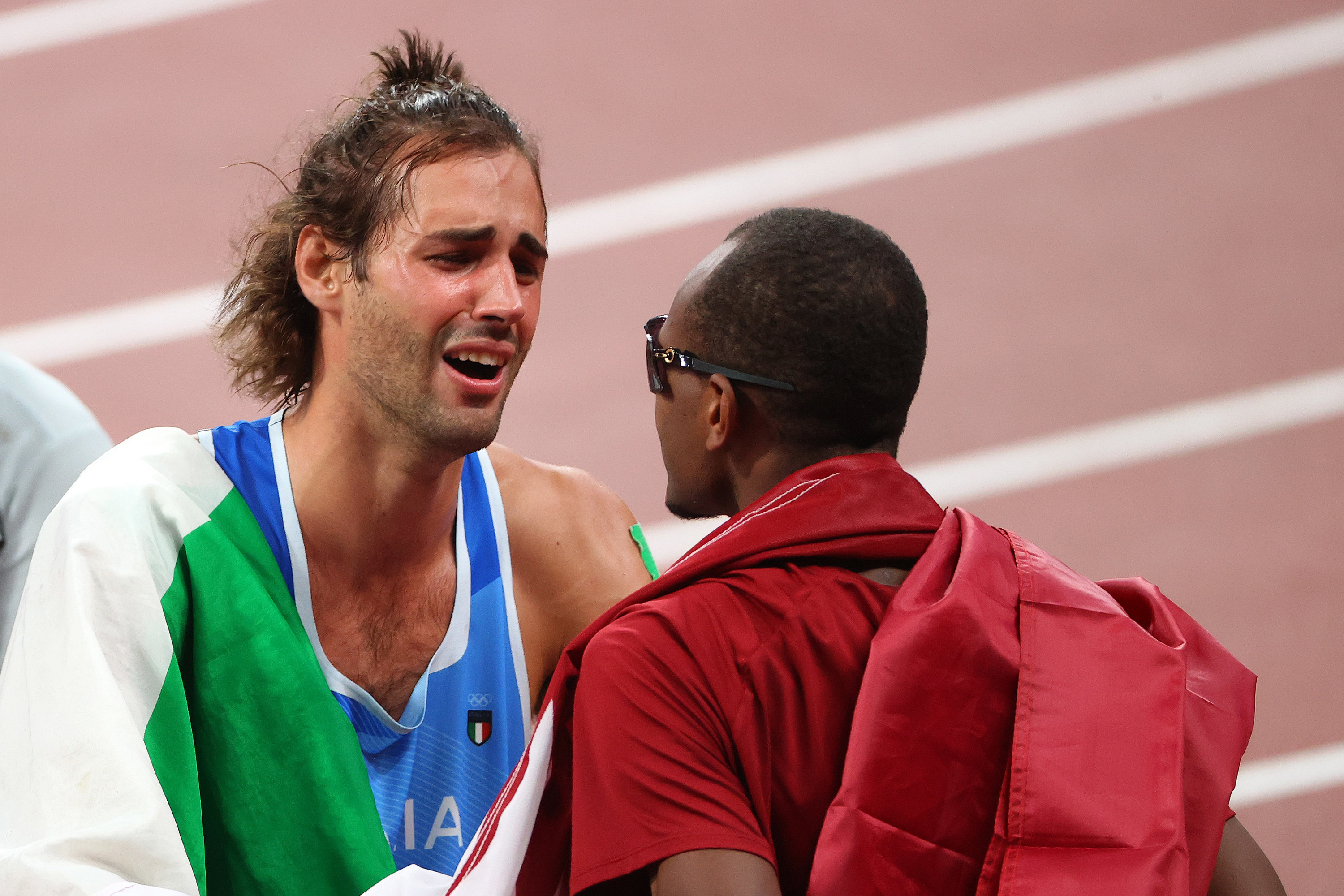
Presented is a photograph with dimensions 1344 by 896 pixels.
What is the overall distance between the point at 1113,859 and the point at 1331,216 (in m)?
2.48

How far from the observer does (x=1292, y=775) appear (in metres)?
3.00

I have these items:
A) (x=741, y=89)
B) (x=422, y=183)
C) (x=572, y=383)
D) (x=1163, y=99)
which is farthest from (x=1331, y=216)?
(x=422, y=183)

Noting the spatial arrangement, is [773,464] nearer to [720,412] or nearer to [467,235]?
[720,412]

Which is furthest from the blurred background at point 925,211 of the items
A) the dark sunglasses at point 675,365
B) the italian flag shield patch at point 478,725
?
the dark sunglasses at point 675,365

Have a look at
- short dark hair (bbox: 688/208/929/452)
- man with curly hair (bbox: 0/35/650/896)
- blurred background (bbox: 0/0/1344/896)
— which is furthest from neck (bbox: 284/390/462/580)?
blurred background (bbox: 0/0/1344/896)

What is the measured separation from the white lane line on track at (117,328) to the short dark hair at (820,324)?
2.11 meters

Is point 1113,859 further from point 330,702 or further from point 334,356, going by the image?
point 334,356

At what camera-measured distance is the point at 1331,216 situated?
309 centimetres

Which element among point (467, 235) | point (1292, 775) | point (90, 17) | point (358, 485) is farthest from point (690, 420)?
point (90, 17)

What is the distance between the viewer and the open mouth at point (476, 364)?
1.61 m

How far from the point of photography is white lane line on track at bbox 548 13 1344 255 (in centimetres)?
308

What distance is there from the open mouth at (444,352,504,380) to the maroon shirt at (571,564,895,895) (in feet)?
1.83

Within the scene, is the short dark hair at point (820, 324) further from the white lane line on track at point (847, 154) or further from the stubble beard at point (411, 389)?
the white lane line on track at point (847, 154)

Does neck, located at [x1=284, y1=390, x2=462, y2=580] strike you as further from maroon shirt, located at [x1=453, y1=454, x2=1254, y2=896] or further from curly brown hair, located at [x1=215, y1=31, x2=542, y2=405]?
maroon shirt, located at [x1=453, y1=454, x2=1254, y2=896]
